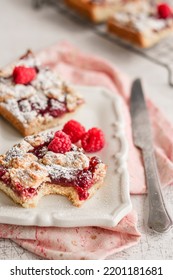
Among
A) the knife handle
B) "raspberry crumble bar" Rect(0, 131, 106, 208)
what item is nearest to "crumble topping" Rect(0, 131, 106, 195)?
"raspberry crumble bar" Rect(0, 131, 106, 208)

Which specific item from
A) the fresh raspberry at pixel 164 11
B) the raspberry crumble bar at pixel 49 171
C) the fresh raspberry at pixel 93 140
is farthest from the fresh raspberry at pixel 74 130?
the fresh raspberry at pixel 164 11

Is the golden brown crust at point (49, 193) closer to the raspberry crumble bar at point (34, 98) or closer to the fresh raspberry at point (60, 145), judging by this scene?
the fresh raspberry at point (60, 145)

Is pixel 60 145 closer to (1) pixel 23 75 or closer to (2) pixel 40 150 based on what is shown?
(2) pixel 40 150

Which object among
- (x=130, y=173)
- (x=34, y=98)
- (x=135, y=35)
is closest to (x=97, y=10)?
(x=135, y=35)

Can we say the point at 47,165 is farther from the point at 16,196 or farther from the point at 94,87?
the point at 94,87

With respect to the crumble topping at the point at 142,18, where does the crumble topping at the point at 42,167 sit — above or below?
below
